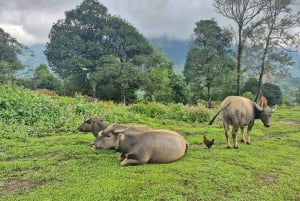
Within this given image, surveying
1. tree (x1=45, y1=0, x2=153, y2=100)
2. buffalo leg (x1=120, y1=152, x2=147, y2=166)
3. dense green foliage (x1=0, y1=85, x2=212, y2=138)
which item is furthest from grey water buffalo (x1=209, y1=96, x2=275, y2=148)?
tree (x1=45, y1=0, x2=153, y2=100)

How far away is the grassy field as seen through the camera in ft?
19.0

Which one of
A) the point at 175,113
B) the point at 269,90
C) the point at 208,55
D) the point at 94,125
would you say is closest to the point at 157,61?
the point at 208,55

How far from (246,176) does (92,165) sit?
3.39 m

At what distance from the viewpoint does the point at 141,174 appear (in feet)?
21.9

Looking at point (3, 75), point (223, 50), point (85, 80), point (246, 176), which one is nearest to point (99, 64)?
point (85, 80)

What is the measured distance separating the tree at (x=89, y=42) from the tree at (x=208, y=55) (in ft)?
25.0

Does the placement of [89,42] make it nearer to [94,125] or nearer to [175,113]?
[175,113]

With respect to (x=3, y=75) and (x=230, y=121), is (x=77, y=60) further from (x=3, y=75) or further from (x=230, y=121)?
(x=230, y=121)

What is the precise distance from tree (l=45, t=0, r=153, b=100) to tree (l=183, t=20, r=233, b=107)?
7.62 m

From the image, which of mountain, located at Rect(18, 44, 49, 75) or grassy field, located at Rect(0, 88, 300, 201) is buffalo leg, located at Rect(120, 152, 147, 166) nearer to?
grassy field, located at Rect(0, 88, 300, 201)

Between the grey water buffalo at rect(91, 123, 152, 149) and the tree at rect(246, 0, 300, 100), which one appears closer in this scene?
the grey water buffalo at rect(91, 123, 152, 149)

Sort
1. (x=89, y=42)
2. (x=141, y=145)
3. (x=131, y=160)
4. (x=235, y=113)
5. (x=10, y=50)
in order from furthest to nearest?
(x=10, y=50)
(x=89, y=42)
(x=235, y=113)
(x=141, y=145)
(x=131, y=160)

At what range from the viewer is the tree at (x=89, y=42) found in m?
39.2

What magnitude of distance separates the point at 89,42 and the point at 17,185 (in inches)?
1422
